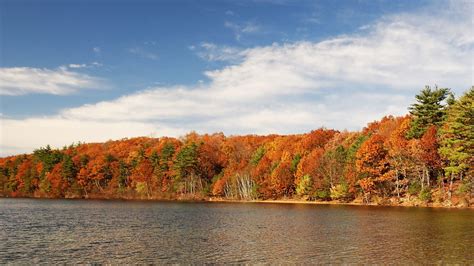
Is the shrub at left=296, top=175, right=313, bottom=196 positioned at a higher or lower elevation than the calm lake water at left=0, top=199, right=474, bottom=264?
higher

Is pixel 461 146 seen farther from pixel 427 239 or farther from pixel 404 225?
pixel 427 239

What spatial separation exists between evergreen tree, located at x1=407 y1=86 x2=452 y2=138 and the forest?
22 centimetres

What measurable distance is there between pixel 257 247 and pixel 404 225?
24.1m

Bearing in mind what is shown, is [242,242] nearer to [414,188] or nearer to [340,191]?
[414,188]

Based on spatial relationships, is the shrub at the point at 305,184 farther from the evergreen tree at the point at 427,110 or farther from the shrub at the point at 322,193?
the evergreen tree at the point at 427,110

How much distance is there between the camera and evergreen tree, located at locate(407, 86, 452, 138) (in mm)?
98438

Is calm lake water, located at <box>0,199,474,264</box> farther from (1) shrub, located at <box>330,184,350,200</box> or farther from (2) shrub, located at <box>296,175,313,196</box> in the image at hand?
(2) shrub, located at <box>296,175,313,196</box>

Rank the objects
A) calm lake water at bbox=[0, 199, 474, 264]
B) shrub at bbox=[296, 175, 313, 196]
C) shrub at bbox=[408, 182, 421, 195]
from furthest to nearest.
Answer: shrub at bbox=[296, 175, 313, 196], shrub at bbox=[408, 182, 421, 195], calm lake water at bbox=[0, 199, 474, 264]

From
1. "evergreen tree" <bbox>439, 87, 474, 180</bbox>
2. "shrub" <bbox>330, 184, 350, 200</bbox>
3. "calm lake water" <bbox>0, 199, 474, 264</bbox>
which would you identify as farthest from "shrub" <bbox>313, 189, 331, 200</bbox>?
"calm lake water" <bbox>0, 199, 474, 264</bbox>

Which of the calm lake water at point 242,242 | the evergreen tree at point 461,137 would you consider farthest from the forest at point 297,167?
the calm lake water at point 242,242

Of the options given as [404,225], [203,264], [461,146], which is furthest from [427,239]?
[461,146]

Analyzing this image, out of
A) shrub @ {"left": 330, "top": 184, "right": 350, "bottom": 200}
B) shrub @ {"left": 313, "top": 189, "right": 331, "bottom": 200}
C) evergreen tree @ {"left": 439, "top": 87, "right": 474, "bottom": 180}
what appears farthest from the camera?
shrub @ {"left": 313, "top": 189, "right": 331, "bottom": 200}

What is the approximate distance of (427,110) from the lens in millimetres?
99312

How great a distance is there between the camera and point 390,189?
10269 centimetres
